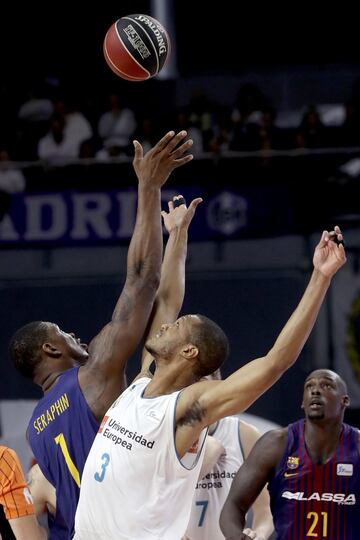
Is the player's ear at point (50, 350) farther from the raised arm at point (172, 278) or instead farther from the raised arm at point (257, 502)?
the raised arm at point (257, 502)

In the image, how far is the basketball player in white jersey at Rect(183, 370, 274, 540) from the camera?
5.48 meters

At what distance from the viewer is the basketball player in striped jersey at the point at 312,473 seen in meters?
5.24

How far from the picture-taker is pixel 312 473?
5.33 meters

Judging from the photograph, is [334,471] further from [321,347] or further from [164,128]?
[164,128]

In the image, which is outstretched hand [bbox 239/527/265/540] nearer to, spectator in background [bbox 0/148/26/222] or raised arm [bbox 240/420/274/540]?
raised arm [bbox 240/420/274/540]

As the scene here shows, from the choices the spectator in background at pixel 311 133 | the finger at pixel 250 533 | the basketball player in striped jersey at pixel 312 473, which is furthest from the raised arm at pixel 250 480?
the spectator in background at pixel 311 133

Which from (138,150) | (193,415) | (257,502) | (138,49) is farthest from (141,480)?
(138,49)

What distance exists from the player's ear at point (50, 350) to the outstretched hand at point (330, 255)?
5.04ft

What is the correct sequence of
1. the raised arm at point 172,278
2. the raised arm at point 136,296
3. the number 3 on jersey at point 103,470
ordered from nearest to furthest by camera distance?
the number 3 on jersey at point 103,470 < the raised arm at point 136,296 < the raised arm at point 172,278

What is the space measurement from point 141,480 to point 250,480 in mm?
1413

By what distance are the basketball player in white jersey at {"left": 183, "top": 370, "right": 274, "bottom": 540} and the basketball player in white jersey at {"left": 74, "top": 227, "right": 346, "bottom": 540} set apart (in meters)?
1.28

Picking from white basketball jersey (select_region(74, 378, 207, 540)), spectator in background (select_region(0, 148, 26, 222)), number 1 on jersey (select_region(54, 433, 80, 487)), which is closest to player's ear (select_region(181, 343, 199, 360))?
white basketball jersey (select_region(74, 378, 207, 540))

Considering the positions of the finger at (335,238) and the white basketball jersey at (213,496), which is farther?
the white basketball jersey at (213,496)

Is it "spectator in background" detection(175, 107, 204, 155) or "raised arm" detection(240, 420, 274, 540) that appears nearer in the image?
"raised arm" detection(240, 420, 274, 540)
